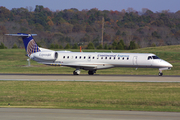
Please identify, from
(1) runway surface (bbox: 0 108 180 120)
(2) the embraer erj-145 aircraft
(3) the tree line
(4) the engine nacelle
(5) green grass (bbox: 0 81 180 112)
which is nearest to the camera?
(1) runway surface (bbox: 0 108 180 120)

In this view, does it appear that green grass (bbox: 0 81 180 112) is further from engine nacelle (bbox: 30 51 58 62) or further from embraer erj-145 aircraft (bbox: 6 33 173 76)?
engine nacelle (bbox: 30 51 58 62)

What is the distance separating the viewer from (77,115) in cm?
1273

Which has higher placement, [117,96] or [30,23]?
[30,23]

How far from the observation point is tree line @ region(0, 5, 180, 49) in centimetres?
11475

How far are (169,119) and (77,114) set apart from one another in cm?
385

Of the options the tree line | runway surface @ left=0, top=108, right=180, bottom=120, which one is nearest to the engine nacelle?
runway surface @ left=0, top=108, right=180, bottom=120

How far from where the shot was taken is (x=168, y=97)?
18.7 metres

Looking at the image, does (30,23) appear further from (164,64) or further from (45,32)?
(164,64)

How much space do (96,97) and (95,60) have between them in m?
16.5

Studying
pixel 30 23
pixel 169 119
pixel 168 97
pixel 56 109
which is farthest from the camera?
pixel 30 23

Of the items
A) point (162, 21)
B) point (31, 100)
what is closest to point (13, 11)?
point (162, 21)

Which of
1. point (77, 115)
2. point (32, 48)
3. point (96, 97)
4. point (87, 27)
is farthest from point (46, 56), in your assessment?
point (87, 27)

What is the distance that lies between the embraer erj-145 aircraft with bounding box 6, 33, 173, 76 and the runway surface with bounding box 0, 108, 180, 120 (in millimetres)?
20324

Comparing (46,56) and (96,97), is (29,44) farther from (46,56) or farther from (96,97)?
(96,97)
